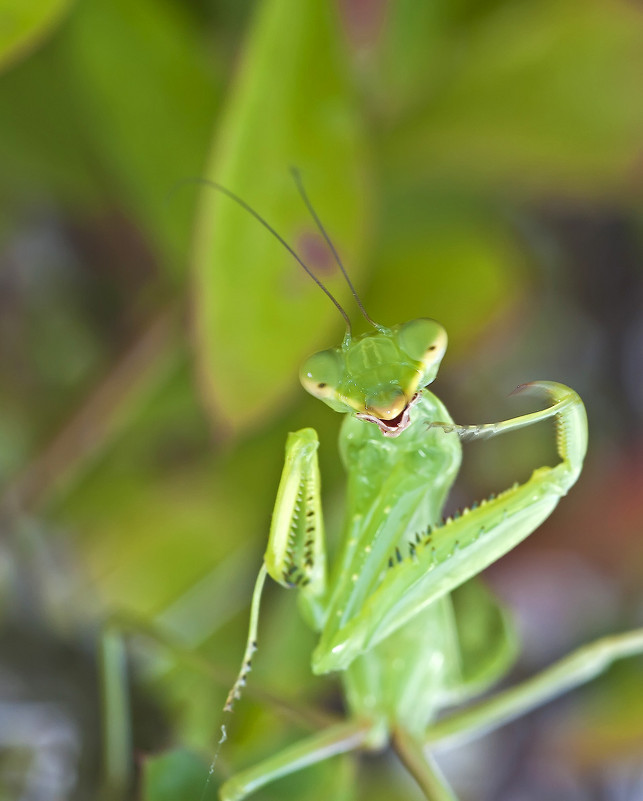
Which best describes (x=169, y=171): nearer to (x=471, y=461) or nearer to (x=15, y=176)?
(x=15, y=176)

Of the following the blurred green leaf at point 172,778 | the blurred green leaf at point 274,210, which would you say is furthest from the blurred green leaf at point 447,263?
the blurred green leaf at point 172,778

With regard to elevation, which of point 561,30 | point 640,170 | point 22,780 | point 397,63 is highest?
point 397,63

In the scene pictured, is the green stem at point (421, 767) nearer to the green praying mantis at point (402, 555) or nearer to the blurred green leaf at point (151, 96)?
the green praying mantis at point (402, 555)

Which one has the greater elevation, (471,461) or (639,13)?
(639,13)

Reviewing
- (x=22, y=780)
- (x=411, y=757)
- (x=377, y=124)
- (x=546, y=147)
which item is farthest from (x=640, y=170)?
(x=22, y=780)

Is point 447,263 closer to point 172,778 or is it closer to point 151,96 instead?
point 151,96

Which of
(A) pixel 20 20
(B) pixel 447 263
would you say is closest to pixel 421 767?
(B) pixel 447 263

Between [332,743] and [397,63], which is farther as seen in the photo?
[397,63]
